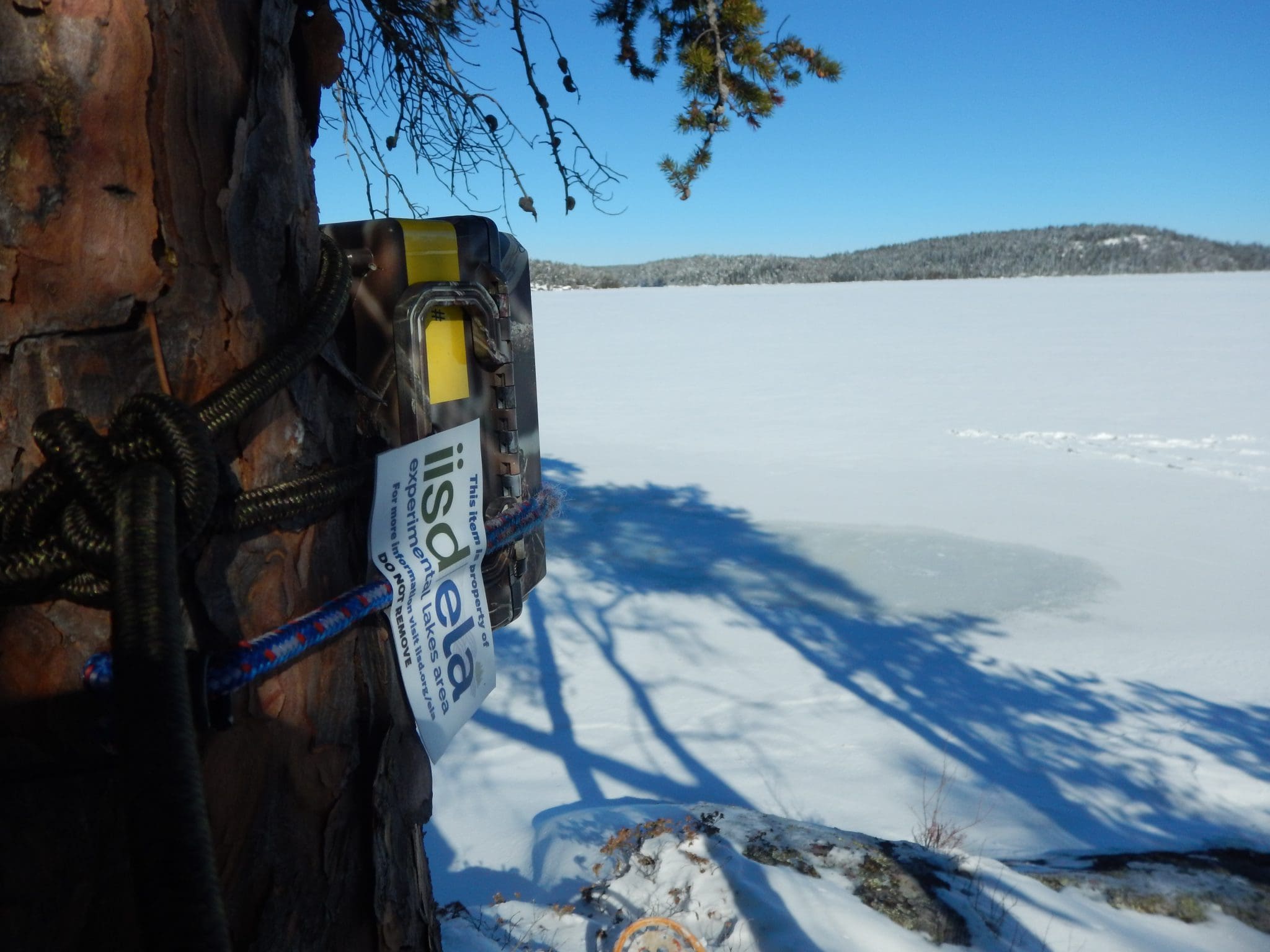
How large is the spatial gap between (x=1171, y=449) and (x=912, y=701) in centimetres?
882

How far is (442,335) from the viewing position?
114cm

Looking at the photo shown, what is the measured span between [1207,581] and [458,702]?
8.00 m

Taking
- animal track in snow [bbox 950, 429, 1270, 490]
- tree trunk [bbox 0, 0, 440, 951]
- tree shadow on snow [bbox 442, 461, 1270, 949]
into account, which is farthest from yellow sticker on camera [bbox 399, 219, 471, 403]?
animal track in snow [bbox 950, 429, 1270, 490]

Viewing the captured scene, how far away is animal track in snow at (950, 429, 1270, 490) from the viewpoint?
1096 centimetres

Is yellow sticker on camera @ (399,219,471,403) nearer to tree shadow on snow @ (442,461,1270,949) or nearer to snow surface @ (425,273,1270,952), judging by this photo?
A: snow surface @ (425,273,1270,952)

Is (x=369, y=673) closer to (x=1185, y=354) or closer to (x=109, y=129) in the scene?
(x=109, y=129)

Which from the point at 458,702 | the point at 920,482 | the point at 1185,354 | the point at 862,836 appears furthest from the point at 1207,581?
the point at 1185,354

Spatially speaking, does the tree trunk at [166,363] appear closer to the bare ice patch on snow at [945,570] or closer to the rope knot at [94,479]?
the rope knot at [94,479]

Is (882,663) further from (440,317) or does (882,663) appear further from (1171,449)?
(1171,449)

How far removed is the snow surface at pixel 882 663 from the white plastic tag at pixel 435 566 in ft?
5.57

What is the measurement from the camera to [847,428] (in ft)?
45.4

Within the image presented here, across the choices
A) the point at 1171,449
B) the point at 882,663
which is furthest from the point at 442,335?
the point at 1171,449

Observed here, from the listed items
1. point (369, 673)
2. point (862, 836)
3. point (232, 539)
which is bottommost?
point (862, 836)

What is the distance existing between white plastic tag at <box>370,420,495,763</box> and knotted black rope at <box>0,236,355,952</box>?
0.23 meters
